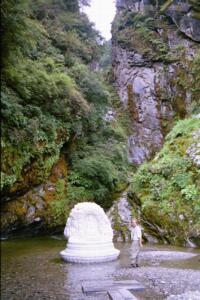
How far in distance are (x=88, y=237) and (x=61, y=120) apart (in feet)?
20.0

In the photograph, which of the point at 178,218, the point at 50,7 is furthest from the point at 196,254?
the point at 50,7

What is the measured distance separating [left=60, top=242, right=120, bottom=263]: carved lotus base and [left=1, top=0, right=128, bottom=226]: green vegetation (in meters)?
2.92

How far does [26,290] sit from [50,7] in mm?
16803

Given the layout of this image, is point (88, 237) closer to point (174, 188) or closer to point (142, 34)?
point (174, 188)

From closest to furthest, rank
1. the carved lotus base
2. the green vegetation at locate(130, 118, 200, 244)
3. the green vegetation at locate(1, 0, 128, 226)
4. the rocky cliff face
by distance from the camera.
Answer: the carved lotus base, the green vegetation at locate(1, 0, 128, 226), the green vegetation at locate(130, 118, 200, 244), the rocky cliff face

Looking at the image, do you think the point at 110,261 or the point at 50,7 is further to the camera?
the point at 50,7

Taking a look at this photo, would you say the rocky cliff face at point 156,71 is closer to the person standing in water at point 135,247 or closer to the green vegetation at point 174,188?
the green vegetation at point 174,188

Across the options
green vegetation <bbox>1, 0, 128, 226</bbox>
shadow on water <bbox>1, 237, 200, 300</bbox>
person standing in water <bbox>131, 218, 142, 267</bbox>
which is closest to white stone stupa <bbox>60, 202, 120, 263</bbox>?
shadow on water <bbox>1, 237, 200, 300</bbox>

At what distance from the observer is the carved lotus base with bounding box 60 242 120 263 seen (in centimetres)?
1045

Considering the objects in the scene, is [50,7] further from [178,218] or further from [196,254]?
[196,254]

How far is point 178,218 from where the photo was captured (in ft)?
46.5

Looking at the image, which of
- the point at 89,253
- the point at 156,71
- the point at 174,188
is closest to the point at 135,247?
the point at 89,253

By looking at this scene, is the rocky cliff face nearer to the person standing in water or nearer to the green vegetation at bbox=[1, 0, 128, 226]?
the green vegetation at bbox=[1, 0, 128, 226]

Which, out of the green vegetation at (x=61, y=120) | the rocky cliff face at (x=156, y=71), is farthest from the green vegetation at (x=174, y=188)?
the rocky cliff face at (x=156, y=71)
